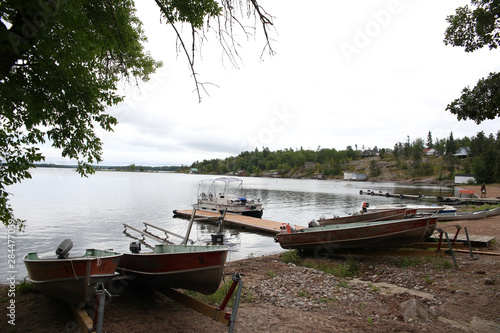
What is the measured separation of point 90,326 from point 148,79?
23.1 feet

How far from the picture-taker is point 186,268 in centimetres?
702

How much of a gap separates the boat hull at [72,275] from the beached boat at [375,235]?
319 inches

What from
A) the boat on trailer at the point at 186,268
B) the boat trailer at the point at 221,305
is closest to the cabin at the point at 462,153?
the boat on trailer at the point at 186,268

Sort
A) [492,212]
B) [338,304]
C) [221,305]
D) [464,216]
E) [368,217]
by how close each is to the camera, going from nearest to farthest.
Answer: [221,305] < [338,304] < [368,217] < [492,212] < [464,216]

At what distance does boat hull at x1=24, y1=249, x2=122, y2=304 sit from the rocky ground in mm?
554

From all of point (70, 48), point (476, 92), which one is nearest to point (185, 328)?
point (70, 48)

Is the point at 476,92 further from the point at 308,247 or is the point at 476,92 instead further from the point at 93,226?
the point at 93,226

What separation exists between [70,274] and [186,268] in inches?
95.5

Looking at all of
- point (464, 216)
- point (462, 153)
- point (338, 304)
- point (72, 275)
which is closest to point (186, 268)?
point (72, 275)

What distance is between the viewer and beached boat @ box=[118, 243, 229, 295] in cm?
695

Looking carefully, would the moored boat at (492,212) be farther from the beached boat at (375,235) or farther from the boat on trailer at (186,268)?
the boat on trailer at (186,268)

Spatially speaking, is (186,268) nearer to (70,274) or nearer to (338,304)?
(70,274)

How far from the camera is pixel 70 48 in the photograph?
440cm

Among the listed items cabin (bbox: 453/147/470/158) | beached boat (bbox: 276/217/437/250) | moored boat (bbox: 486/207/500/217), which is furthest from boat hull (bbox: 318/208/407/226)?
cabin (bbox: 453/147/470/158)
